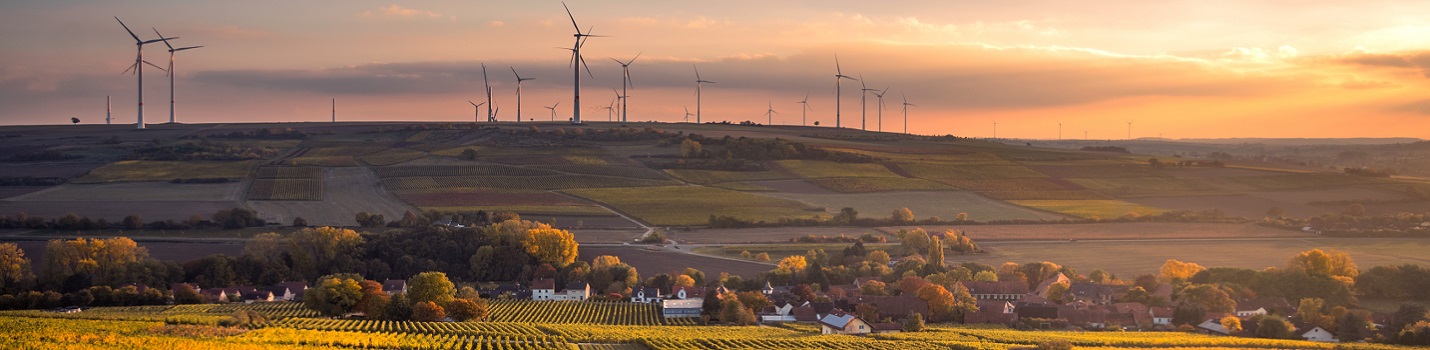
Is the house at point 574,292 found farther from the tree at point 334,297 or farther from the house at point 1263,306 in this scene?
the house at point 1263,306

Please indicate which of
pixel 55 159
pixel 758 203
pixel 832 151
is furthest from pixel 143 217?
pixel 832 151

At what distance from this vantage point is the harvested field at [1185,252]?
256 feet

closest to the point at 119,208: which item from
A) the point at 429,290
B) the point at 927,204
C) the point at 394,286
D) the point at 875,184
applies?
the point at 394,286

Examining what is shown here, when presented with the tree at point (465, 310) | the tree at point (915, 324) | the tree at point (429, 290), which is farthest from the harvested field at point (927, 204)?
the tree at point (465, 310)

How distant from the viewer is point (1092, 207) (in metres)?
112

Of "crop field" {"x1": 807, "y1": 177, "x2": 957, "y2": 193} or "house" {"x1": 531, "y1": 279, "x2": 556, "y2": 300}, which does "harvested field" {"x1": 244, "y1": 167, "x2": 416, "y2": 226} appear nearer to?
"house" {"x1": 531, "y1": 279, "x2": 556, "y2": 300}

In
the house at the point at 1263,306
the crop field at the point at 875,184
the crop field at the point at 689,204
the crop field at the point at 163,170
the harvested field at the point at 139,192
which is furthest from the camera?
the crop field at the point at 875,184

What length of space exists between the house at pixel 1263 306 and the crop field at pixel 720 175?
64.8 metres

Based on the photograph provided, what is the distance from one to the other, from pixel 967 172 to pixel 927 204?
22879mm

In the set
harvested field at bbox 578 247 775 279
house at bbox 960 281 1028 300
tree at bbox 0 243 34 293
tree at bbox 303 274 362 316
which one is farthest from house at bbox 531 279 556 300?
tree at bbox 0 243 34 293

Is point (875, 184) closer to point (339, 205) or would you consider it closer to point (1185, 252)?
point (1185, 252)

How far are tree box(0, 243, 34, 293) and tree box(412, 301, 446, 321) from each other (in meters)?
25.3

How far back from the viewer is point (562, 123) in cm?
16950

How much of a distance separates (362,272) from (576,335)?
3306 centimetres
